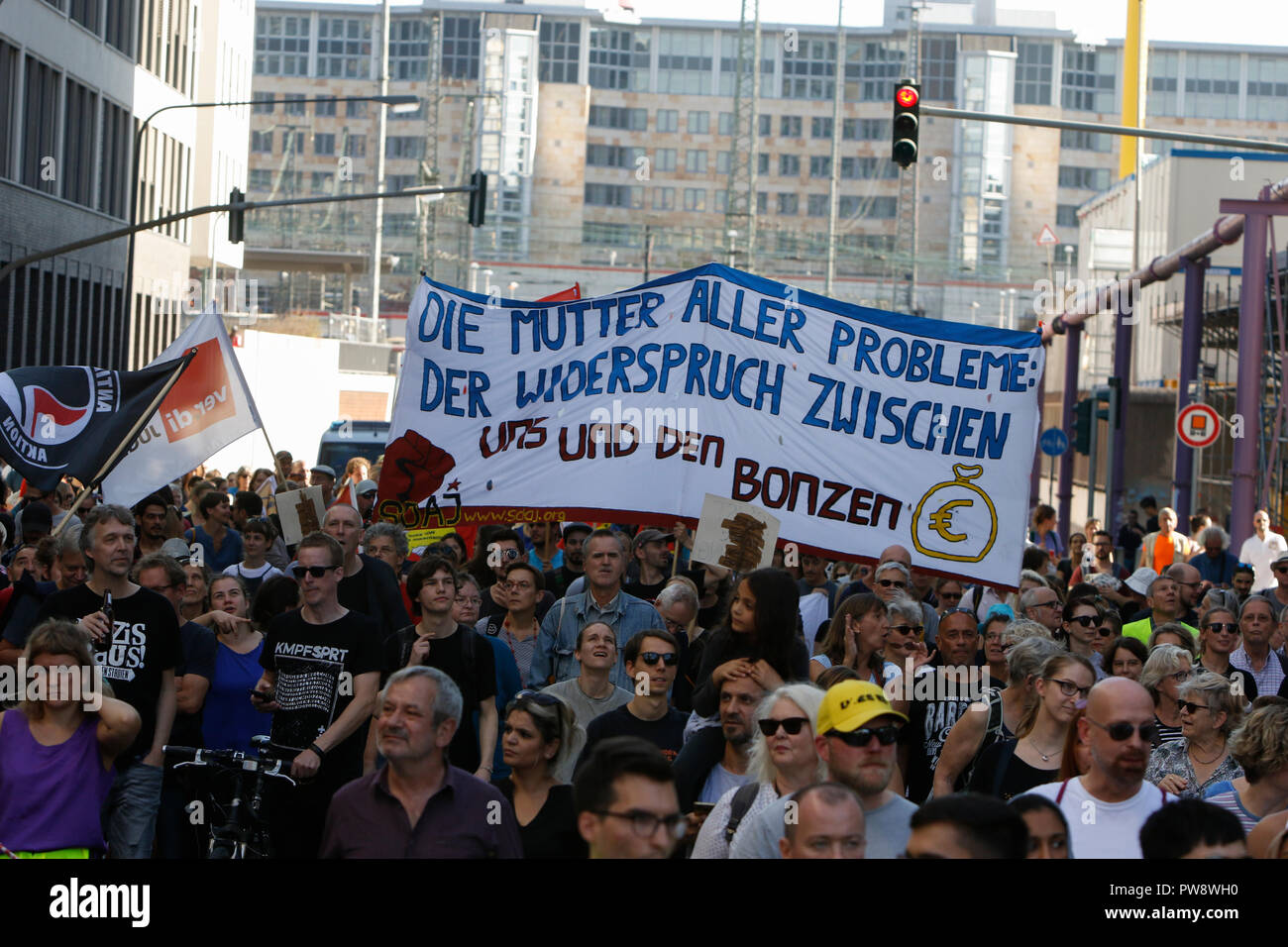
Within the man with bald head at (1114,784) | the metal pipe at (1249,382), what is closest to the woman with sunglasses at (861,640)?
the man with bald head at (1114,784)

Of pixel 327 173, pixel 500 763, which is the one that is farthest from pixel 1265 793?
pixel 327 173

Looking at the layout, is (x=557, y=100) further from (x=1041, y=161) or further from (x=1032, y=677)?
(x=1032, y=677)

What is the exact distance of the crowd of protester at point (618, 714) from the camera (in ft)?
17.9

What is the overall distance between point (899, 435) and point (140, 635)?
503 cm

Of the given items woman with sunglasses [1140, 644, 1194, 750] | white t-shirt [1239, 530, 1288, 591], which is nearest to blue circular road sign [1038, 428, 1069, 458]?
white t-shirt [1239, 530, 1288, 591]

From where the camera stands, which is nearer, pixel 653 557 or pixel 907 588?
pixel 907 588

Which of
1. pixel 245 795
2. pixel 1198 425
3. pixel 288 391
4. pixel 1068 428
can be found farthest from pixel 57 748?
pixel 288 391

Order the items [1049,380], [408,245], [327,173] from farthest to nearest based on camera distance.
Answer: [327,173] → [408,245] → [1049,380]

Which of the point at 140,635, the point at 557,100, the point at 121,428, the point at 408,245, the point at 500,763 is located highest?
the point at 557,100

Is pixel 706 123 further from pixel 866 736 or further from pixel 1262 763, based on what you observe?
pixel 866 736

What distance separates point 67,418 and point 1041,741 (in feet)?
25.8

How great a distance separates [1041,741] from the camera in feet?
22.6

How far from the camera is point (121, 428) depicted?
41.5 ft

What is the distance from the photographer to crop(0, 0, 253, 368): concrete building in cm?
3306
